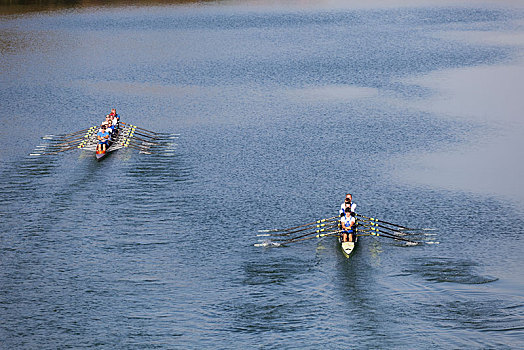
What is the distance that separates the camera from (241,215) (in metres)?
44.7

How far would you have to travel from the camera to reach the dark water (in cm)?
3231

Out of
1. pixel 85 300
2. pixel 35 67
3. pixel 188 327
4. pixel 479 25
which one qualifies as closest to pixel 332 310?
pixel 188 327

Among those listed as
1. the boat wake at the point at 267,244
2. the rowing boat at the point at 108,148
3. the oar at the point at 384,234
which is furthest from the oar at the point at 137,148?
the oar at the point at 384,234

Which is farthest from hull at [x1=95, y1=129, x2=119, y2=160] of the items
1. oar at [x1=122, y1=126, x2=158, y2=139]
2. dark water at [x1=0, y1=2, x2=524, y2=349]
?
oar at [x1=122, y1=126, x2=158, y2=139]

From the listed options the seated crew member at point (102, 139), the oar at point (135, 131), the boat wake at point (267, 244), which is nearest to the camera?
the boat wake at point (267, 244)

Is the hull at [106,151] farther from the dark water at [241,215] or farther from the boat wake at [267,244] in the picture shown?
the boat wake at [267,244]

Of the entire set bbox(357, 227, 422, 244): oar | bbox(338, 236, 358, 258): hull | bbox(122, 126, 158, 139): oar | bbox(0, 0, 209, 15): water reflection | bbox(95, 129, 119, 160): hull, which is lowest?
bbox(338, 236, 358, 258): hull

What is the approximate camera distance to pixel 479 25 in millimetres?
114312

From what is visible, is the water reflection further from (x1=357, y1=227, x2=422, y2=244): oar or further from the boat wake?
(x1=357, y1=227, x2=422, y2=244): oar

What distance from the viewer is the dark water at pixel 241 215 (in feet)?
106

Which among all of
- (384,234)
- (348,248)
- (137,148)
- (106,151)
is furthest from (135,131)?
(348,248)

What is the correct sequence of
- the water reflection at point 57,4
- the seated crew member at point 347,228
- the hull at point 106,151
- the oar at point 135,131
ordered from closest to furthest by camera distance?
the seated crew member at point 347,228, the hull at point 106,151, the oar at point 135,131, the water reflection at point 57,4

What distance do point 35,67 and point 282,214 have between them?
55.2 m

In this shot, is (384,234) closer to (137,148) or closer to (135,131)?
(137,148)
